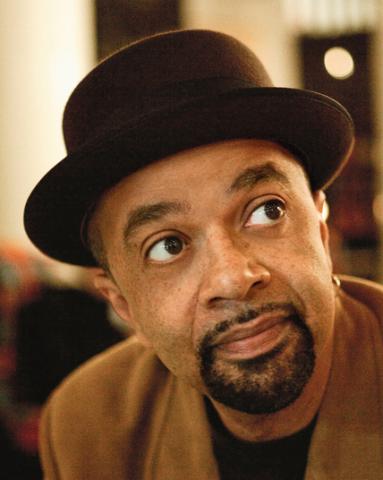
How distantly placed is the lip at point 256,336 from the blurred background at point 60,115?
1745 mm

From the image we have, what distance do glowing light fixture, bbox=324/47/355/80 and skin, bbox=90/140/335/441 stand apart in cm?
593

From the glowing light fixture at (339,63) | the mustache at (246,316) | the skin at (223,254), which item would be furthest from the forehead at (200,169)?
the glowing light fixture at (339,63)

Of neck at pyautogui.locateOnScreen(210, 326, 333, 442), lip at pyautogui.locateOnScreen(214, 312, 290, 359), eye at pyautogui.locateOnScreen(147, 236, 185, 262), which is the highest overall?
eye at pyautogui.locateOnScreen(147, 236, 185, 262)

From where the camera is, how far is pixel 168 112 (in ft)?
3.78

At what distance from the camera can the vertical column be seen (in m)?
3.62

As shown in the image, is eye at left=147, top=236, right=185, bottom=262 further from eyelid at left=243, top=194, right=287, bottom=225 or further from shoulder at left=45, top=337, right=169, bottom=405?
shoulder at left=45, top=337, right=169, bottom=405

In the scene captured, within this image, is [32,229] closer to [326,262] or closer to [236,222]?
[236,222]

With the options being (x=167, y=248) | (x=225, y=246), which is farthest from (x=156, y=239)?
(x=225, y=246)

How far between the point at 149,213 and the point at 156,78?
0.28m

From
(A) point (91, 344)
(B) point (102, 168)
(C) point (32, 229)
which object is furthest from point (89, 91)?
(A) point (91, 344)

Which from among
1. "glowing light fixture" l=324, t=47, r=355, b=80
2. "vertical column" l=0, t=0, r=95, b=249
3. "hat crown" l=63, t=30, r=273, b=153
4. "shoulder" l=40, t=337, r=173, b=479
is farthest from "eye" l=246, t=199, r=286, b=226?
"glowing light fixture" l=324, t=47, r=355, b=80

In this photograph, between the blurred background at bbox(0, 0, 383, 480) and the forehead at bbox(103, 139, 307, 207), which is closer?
the forehead at bbox(103, 139, 307, 207)

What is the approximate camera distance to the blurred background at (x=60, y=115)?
273 centimetres

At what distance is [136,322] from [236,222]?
377mm
